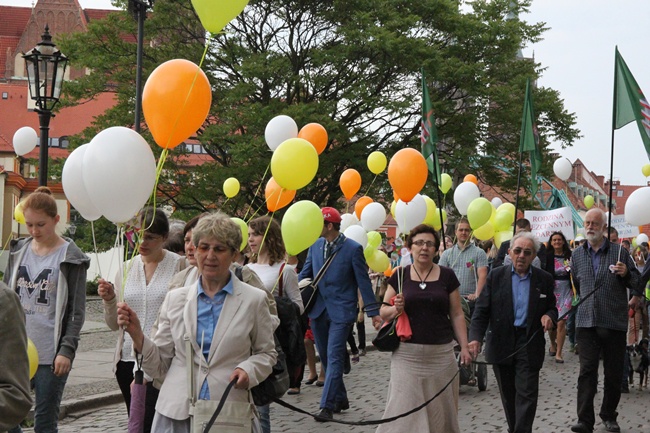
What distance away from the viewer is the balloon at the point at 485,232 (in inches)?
651

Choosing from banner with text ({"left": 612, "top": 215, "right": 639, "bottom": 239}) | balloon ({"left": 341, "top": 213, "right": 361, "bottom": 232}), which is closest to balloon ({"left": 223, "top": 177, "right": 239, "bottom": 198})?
balloon ({"left": 341, "top": 213, "right": 361, "bottom": 232})

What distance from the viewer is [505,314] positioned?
8.01m

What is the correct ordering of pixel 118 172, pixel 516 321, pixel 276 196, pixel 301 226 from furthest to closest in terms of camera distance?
pixel 276 196 → pixel 301 226 → pixel 516 321 → pixel 118 172

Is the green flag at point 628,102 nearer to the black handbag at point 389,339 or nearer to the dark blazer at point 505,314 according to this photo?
the dark blazer at point 505,314

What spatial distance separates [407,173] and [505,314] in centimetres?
260

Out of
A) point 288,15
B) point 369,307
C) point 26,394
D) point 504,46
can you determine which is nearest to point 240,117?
point 288,15

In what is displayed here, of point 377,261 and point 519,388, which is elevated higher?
point 377,261

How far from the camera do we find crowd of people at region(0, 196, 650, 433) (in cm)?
455

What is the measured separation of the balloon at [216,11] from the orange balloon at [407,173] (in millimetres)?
4322

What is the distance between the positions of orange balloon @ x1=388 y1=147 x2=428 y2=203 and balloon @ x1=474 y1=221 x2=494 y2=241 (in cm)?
629

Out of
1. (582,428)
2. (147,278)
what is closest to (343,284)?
(582,428)

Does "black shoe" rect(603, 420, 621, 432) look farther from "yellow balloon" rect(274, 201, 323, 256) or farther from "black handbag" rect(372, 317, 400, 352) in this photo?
"yellow balloon" rect(274, 201, 323, 256)

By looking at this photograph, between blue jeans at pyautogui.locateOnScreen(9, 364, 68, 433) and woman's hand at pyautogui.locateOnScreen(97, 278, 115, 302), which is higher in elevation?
woman's hand at pyautogui.locateOnScreen(97, 278, 115, 302)

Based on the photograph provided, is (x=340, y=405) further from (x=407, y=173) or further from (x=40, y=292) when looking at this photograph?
(x=40, y=292)
